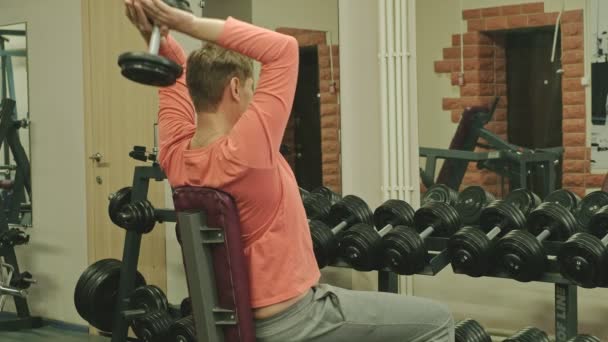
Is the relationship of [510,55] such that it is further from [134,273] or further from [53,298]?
[53,298]

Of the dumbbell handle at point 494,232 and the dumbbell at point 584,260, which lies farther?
the dumbbell handle at point 494,232

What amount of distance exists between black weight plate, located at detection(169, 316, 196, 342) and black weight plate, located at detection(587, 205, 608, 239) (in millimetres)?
1622

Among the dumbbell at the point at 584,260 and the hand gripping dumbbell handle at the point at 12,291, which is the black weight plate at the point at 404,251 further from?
the hand gripping dumbbell handle at the point at 12,291

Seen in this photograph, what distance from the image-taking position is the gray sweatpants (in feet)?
6.60

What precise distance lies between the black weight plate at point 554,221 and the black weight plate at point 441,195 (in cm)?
66

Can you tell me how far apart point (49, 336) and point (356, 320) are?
3.28 m

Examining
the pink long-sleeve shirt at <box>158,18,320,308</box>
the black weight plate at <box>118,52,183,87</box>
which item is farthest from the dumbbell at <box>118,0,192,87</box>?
→ the pink long-sleeve shirt at <box>158,18,320,308</box>

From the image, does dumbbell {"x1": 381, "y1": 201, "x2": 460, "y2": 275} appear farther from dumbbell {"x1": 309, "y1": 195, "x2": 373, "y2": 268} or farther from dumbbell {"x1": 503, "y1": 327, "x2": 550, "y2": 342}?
dumbbell {"x1": 503, "y1": 327, "x2": 550, "y2": 342}

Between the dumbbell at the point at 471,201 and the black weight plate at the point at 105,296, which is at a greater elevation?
the dumbbell at the point at 471,201

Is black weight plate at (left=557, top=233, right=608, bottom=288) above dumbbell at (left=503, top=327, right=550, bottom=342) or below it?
above

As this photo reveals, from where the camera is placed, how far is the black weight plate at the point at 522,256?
311cm

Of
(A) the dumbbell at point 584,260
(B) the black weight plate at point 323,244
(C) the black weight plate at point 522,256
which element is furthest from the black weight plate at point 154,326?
(A) the dumbbell at point 584,260

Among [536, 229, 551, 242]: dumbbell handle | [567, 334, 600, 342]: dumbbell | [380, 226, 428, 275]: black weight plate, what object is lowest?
[567, 334, 600, 342]: dumbbell

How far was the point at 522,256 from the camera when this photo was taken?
3117 mm
